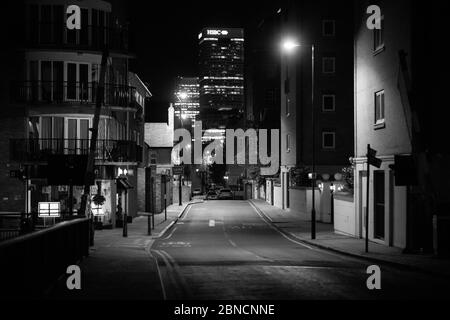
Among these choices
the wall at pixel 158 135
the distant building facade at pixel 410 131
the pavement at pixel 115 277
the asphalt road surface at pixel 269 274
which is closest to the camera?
the pavement at pixel 115 277

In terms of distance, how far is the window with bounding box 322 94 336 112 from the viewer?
5884cm

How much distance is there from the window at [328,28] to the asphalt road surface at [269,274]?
3043 cm

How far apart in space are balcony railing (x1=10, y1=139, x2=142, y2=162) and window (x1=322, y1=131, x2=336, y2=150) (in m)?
23.5

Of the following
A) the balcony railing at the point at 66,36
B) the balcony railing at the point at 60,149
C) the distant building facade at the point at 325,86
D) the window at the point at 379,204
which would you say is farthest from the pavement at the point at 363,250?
the distant building facade at the point at 325,86

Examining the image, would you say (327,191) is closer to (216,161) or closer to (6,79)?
(6,79)

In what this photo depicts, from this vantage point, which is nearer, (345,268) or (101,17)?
(345,268)

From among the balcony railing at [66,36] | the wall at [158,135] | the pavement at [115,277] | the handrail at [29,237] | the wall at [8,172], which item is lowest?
the pavement at [115,277]

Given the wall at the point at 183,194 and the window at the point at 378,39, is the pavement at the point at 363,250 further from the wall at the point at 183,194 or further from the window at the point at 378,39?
the wall at the point at 183,194

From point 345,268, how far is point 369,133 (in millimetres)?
12589

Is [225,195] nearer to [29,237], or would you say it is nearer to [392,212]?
[392,212]

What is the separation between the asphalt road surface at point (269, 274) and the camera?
Result: 14391 millimetres

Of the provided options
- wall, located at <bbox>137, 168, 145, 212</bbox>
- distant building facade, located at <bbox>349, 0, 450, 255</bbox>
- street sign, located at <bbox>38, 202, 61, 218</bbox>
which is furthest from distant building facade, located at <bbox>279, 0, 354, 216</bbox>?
street sign, located at <bbox>38, 202, 61, 218</bbox>

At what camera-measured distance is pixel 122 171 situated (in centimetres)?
4241

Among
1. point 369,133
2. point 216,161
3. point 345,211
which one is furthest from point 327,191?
point 216,161
